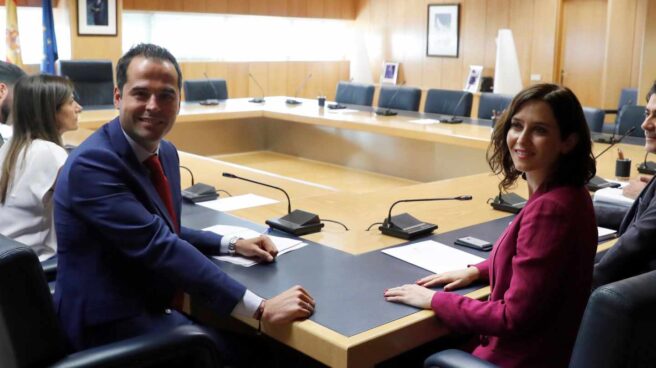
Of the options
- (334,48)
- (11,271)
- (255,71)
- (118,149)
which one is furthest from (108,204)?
(334,48)

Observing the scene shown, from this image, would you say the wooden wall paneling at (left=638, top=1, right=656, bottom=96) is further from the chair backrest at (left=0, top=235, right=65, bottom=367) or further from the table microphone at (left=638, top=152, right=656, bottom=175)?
the chair backrest at (left=0, top=235, right=65, bottom=367)

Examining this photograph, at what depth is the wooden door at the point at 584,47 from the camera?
8.59 meters

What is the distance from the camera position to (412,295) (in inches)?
69.3

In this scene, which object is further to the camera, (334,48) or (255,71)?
(334,48)

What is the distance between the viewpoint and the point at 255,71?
400 inches

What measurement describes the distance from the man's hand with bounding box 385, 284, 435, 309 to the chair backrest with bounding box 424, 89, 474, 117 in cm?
446

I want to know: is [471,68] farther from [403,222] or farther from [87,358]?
[87,358]

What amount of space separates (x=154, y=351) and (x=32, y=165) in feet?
3.82

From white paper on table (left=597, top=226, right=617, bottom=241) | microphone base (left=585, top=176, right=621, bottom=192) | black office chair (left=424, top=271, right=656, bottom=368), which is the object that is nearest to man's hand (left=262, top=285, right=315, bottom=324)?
black office chair (left=424, top=271, right=656, bottom=368)

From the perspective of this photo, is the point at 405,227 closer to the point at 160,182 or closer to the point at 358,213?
the point at 358,213

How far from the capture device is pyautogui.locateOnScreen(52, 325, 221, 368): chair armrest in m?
1.55

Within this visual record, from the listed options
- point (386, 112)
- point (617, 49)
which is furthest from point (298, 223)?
point (617, 49)

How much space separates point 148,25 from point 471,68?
13.9 ft

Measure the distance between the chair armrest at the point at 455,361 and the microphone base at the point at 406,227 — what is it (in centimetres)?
83
